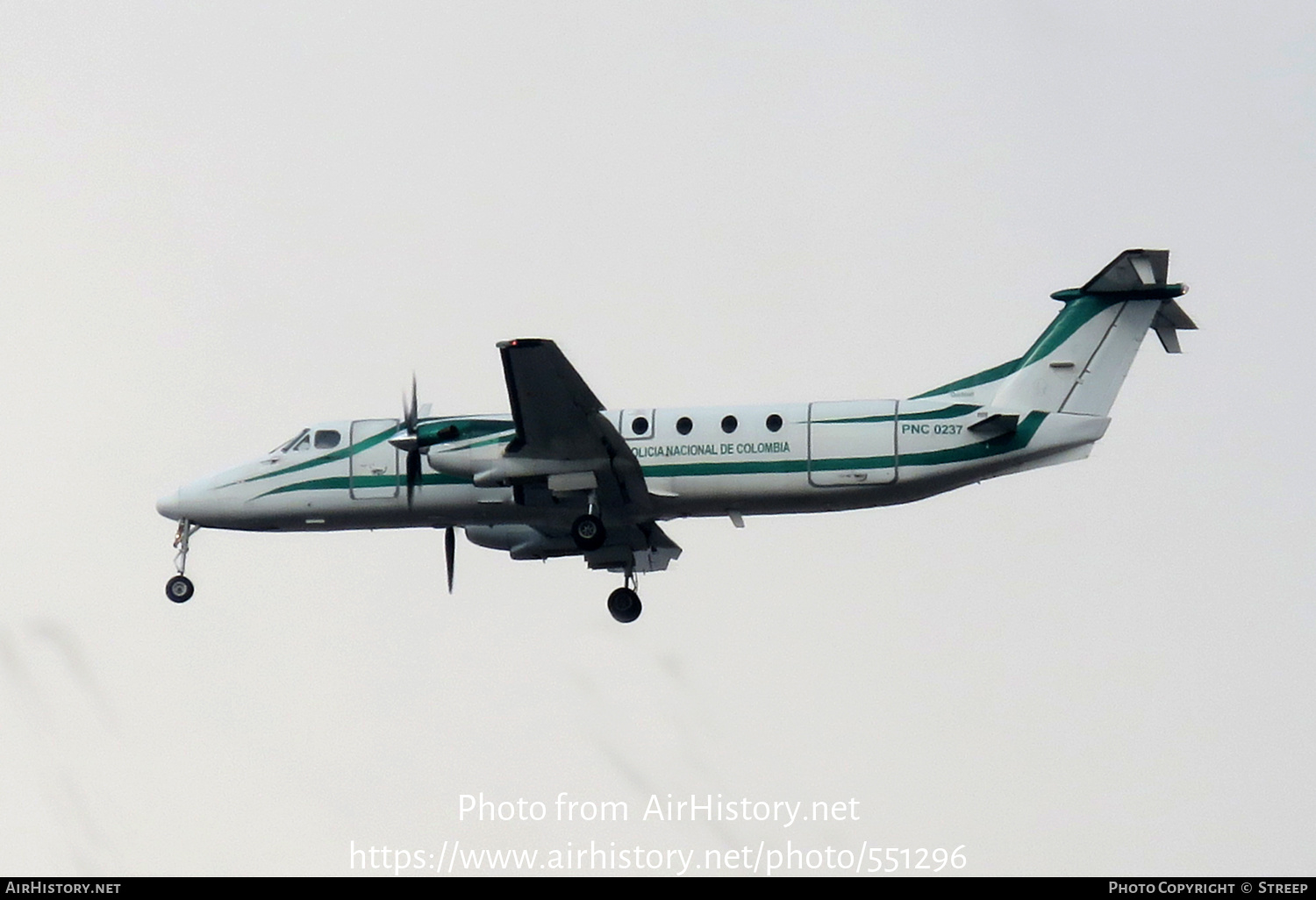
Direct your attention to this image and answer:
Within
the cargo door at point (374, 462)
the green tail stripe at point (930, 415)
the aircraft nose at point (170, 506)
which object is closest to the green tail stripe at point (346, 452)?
the cargo door at point (374, 462)

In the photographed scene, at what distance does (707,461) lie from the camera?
35.7m

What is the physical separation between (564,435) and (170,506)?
8.41 metres

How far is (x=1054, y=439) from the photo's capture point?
114ft

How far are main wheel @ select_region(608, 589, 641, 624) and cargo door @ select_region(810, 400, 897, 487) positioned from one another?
5.48 metres

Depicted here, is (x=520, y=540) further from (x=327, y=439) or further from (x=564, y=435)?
(x=564, y=435)

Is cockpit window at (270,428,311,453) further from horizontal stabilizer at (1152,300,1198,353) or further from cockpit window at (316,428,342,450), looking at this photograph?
horizontal stabilizer at (1152,300,1198,353)

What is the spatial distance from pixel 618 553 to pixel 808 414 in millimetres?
5580

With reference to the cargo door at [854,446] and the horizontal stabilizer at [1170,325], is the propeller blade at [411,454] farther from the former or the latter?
the horizontal stabilizer at [1170,325]

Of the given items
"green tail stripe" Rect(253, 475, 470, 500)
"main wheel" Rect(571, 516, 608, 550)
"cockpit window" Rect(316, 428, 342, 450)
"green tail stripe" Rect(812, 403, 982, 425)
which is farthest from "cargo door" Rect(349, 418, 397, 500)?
"green tail stripe" Rect(812, 403, 982, 425)

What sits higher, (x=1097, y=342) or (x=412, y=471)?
(x=1097, y=342)

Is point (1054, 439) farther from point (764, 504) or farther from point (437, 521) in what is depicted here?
point (437, 521)

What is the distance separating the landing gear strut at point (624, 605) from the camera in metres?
39.0

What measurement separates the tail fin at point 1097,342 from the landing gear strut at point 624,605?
7.40 meters

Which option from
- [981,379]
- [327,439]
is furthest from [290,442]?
[981,379]
